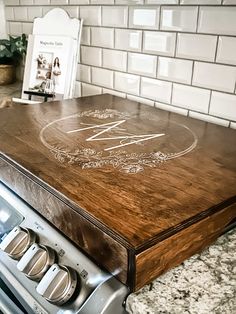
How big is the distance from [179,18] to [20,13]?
36.9 inches

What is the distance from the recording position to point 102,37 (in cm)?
115

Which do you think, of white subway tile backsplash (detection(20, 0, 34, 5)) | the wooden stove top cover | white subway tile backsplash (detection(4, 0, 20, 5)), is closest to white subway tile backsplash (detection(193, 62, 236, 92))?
the wooden stove top cover

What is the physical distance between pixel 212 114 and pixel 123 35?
0.41 m

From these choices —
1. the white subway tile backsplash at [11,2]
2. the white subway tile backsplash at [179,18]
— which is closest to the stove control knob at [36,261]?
the white subway tile backsplash at [179,18]

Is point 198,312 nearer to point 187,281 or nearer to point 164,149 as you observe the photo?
point 187,281

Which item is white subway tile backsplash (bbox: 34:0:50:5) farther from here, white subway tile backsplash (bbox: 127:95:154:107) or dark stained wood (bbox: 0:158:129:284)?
dark stained wood (bbox: 0:158:129:284)

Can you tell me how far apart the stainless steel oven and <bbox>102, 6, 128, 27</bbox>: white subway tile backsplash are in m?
0.70

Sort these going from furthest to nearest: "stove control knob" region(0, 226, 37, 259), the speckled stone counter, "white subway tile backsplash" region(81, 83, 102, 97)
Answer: "white subway tile backsplash" region(81, 83, 102, 97) < "stove control knob" region(0, 226, 37, 259) < the speckled stone counter

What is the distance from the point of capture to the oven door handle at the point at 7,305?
586 millimetres

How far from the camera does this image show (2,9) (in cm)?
164

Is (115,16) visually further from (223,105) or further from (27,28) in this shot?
(27,28)

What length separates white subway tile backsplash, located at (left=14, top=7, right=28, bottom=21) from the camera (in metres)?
1.50

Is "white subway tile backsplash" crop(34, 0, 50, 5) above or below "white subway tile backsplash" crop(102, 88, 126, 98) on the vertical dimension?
above

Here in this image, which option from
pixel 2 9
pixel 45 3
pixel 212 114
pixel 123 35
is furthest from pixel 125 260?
pixel 2 9
